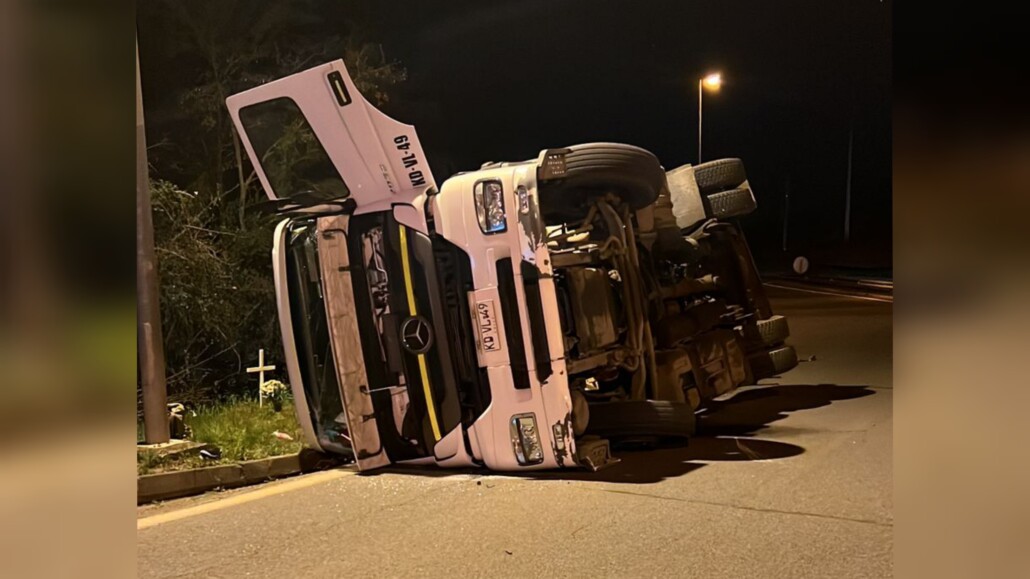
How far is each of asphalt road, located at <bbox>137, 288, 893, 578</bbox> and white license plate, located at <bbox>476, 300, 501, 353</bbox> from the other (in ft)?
2.74

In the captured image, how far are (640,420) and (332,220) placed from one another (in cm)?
243

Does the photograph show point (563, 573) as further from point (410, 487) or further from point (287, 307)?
point (287, 307)

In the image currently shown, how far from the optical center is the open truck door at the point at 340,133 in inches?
208

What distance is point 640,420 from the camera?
18.7 ft

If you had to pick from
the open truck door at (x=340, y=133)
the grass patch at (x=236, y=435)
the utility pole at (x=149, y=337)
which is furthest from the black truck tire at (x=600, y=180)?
the utility pole at (x=149, y=337)

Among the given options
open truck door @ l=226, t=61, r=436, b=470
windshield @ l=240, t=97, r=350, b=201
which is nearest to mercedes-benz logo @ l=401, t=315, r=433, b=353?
open truck door @ l=226, t=61, r=436, b=470

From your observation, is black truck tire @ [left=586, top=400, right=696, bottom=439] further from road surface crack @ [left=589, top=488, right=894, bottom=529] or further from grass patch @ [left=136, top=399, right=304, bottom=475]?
grass patch @ [left=136, top=399, right=304, bottom=475]

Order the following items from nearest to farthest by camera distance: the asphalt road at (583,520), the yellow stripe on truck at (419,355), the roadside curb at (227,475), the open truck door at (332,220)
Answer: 1. the asphalt road at (583,520)
2. the roadside curb at (227,475)
3. the open truck door at (332,220)
4. the yellow stripe on truck at (419,355)

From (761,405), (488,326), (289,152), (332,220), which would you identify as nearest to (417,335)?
(488,326)

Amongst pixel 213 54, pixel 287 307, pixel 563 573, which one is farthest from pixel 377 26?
pixel 563 573

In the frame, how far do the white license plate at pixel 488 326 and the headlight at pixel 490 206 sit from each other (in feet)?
1.49

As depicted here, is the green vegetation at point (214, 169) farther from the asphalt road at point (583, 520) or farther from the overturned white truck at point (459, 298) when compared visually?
the asphalt road at point (583, 520)

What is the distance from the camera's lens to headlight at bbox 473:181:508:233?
518 centimetres
